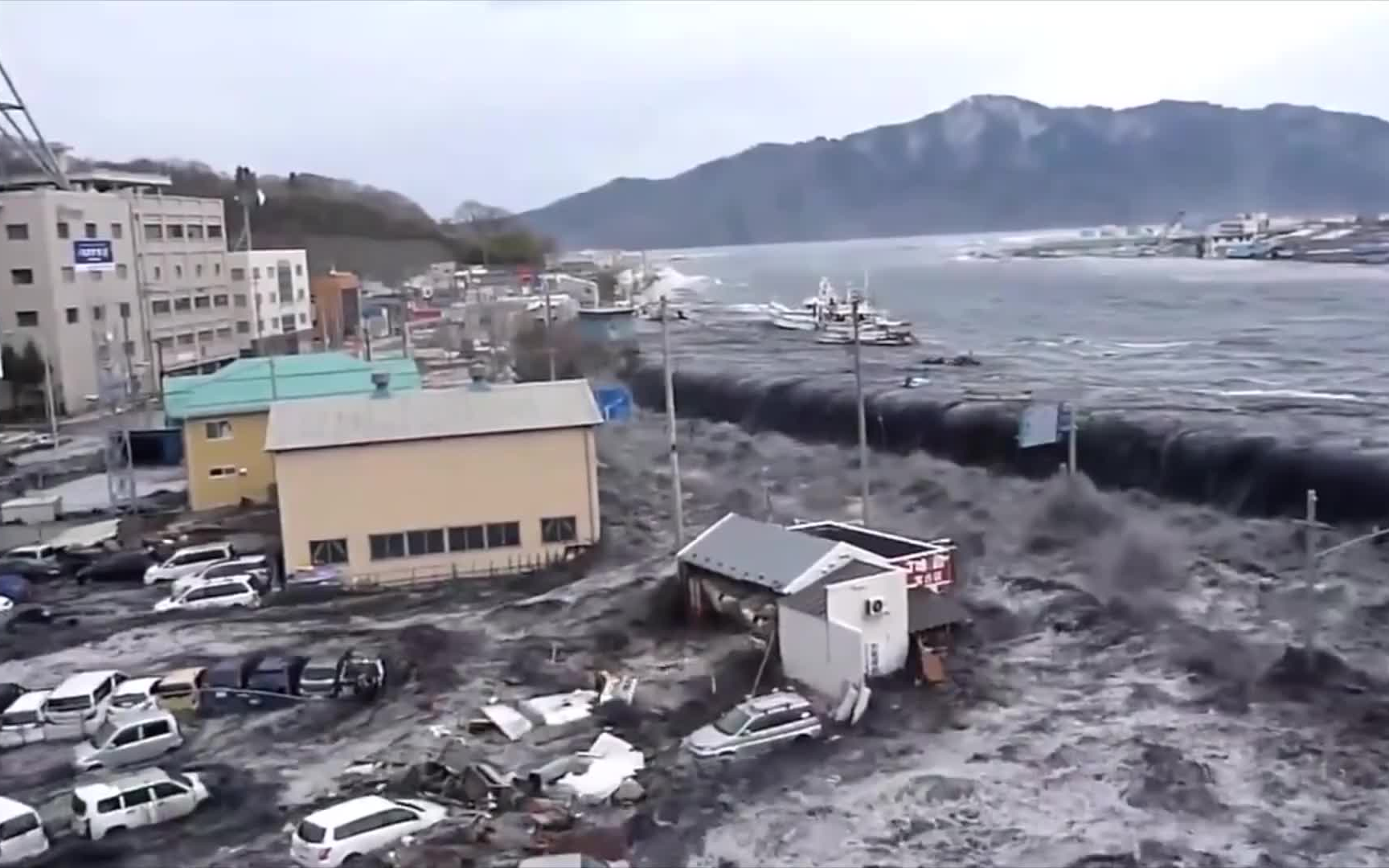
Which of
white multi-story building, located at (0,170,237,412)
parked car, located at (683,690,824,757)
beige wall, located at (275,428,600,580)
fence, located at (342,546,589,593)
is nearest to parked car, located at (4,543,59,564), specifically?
beige wall, located at (275,428,600,580)

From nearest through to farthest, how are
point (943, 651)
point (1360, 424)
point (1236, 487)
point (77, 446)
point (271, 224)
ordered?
1. point (943, 651)
2. point (1236, 487)
3. point (1360, 424)
4. point (77, 446)
5. point (271, 224)

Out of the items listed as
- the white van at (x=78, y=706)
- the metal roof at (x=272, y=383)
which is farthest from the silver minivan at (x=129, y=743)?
the metal roof at (x=272, y=383)

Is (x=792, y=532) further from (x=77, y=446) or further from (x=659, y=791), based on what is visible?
(x=77, y=446)

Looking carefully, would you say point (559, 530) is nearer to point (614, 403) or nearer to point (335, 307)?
point (614, 403)

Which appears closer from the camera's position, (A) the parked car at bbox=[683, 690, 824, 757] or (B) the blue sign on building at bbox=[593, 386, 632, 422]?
(A) the parked car at bbox=[683, 690, 824, 757]

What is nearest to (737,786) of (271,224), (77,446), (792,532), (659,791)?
(659,791)

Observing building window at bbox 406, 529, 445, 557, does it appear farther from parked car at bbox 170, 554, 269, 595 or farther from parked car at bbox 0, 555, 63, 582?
parked car at bbox 0, 555, 63, 582
